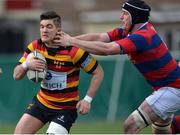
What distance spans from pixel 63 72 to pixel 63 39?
0.45m

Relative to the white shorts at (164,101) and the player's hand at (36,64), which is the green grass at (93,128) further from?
the player's hand at (36,64)

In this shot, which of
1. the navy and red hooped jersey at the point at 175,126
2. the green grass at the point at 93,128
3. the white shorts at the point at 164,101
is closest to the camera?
the white shorts at the point at 164,101

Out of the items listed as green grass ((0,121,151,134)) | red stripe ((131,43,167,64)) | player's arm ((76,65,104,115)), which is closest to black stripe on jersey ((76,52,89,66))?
player's arm ((76,65,104,115))

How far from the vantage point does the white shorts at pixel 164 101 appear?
1244 centimetres

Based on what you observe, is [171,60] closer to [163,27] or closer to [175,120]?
[175,120]

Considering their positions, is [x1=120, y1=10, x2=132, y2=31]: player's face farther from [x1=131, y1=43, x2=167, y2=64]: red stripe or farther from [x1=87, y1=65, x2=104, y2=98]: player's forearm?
[x1=87, y1=65, x2=104, y2=98]: player's forearm

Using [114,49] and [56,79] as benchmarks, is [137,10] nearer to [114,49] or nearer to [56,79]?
[114,49]

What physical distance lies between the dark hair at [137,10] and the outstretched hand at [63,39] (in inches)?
39.4

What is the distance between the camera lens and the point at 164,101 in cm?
1248

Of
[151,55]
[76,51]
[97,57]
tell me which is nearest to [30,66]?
[76,51]

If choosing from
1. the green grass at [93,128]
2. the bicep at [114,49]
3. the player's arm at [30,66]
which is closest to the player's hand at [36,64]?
the player's arm at [30,66]

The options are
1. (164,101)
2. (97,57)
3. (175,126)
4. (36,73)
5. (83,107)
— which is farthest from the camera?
(97,57)

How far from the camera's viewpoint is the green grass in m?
17.5

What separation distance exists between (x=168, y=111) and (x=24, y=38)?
29.2m
